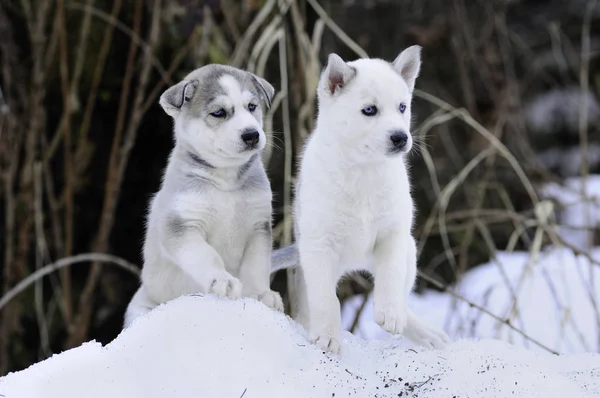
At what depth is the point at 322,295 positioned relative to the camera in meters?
2.69

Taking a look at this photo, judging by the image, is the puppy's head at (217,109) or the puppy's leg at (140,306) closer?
the puppy's head at (217,109)

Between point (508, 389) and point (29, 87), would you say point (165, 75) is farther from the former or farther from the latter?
point (508, 389)

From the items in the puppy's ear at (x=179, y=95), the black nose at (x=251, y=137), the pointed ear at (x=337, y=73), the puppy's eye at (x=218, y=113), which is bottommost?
the black nose at (x=251, y=137)

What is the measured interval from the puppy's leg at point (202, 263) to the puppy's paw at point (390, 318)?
456mm

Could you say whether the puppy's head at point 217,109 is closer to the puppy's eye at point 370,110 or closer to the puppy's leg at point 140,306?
the puppy's eye at point 370,110

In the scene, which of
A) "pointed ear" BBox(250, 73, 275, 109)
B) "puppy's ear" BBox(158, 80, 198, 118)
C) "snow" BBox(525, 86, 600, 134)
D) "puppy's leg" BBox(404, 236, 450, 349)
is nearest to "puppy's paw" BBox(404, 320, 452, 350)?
"puppy's leg" BBox(404, 236, 450, 349)

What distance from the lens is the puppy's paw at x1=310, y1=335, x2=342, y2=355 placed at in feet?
8.34

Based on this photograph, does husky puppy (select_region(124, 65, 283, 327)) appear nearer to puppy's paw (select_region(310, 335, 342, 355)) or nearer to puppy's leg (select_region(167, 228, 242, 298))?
puppy's leg (select_region(167, 228, 242, 298))

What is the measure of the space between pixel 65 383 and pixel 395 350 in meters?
1.01

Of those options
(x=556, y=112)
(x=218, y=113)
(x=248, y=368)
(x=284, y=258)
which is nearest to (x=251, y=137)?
(x=218, y=113)

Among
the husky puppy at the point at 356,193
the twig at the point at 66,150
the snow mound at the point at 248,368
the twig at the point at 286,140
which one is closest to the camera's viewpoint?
the snow mound at the point at 248,368

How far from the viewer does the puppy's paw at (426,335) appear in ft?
9.73

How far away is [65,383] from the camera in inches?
87.6

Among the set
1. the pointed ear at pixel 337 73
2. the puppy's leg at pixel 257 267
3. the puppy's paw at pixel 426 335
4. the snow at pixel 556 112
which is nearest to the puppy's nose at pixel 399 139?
the pointed ear at pixel 337 73
